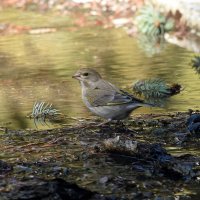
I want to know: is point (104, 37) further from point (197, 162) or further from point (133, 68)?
point (197, 162)

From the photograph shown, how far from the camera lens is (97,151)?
639 cm

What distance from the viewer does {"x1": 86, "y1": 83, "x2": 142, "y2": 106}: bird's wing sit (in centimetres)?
720

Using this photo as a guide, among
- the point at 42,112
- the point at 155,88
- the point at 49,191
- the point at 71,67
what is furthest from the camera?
the point at 71,67

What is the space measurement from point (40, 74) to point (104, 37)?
5066 millimetres

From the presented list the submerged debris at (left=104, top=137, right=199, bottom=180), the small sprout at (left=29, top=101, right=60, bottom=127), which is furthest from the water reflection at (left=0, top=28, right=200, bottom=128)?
the submerged debris at (left=104, top=137, right=199, bottom=180)

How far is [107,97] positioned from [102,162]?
1313 millimetres

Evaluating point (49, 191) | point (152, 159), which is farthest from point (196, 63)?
point (49, 191)

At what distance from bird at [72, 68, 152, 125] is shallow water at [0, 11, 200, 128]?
2.88 ft

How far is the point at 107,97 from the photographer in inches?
290

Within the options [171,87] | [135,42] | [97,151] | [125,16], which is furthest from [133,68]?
[125,16]

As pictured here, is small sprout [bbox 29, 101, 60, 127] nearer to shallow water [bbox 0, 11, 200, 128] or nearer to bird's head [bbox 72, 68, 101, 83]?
shallow water [bbox 0, 11, 200, 128]

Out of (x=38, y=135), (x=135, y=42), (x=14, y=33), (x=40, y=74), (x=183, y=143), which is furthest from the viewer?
(x=14, y=33)

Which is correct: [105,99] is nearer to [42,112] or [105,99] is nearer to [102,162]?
[102,162]

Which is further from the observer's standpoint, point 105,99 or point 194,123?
point 105,99
